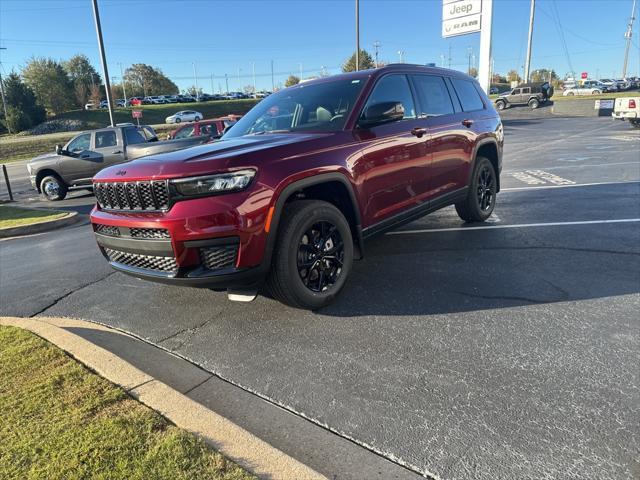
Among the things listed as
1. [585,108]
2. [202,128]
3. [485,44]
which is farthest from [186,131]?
[585,108]

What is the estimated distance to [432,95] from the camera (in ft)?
16.9

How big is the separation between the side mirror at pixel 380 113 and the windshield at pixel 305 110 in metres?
0.17

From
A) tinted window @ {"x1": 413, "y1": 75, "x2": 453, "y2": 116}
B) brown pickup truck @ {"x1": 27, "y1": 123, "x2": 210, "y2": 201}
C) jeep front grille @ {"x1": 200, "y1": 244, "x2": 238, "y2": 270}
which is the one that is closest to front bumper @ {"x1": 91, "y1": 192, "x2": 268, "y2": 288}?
jeep front grille @ {"x1": 200, "y1": 244, "x2": 238, "y2": 270}

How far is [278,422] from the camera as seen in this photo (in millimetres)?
2516

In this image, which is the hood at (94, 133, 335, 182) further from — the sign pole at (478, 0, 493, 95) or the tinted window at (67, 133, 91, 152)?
the sign pole at (478, 0, 493, 95)

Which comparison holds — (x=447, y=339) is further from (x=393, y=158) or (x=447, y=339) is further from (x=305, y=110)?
(x=305, y=110)

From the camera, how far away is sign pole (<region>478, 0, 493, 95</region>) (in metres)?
A: 22.9

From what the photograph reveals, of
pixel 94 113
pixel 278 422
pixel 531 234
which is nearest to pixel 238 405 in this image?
pixel 278 422

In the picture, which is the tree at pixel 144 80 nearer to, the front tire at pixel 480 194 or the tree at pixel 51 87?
the tree at pixel 51 87

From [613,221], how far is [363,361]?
Answer: 4981mm

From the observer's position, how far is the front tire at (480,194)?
6031 mm

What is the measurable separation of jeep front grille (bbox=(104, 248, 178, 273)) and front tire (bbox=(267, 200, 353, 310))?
0.71 meters

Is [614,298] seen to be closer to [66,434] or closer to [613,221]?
[613,221]

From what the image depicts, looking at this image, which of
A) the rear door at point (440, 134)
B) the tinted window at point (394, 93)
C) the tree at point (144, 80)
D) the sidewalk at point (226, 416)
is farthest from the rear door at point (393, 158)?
the tree at point (144, 80)
